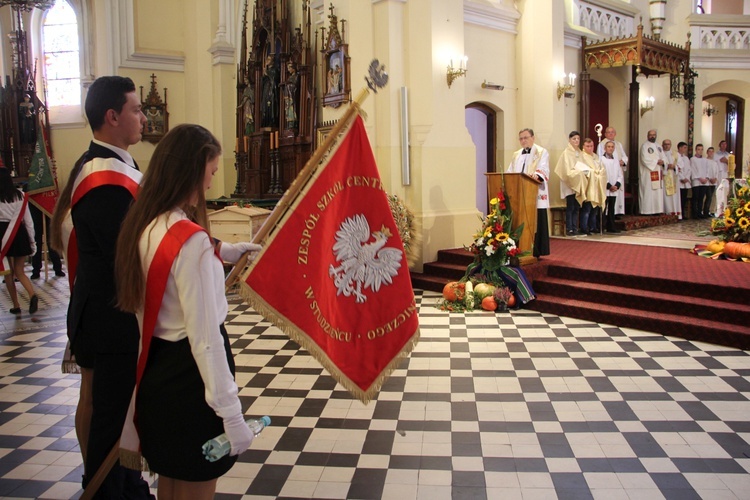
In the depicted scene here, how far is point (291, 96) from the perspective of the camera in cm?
1120

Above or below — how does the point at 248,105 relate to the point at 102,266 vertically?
above

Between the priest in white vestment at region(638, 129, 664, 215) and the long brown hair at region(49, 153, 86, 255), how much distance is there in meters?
12.7

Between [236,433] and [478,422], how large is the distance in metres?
2.58

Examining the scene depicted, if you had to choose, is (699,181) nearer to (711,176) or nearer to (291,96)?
(711,176)

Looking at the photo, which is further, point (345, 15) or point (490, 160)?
point (490, 160)

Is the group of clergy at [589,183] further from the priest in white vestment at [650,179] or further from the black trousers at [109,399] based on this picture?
the black trousers at [109,399]

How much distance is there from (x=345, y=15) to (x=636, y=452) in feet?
26.0

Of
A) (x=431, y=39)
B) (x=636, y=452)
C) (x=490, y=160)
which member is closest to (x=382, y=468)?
(x=636, y=452)

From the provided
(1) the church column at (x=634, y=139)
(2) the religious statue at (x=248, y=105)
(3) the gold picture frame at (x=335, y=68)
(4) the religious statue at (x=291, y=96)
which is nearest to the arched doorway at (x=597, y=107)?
(1) the church column at (x=634, y=139)

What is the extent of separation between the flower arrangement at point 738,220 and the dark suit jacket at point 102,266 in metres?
7.72

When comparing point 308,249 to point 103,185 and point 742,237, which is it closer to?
point 103,185

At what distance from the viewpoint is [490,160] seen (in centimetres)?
1168

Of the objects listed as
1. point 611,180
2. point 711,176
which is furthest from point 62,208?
point 711,176

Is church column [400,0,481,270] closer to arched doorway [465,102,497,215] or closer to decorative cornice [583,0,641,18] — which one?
arched doorway [465,102,497,215]
